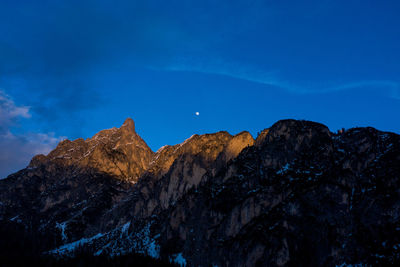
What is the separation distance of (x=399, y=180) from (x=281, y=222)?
216 ft

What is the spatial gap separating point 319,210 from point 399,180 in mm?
44736

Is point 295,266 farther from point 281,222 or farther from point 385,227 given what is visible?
point 385,227

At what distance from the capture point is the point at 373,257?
172 meters

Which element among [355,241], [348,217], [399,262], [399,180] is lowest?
[399,262]

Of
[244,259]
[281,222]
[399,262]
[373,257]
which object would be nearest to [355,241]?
[373,257]

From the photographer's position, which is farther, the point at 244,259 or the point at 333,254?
the point at 244,259

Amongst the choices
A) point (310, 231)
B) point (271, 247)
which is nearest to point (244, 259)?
point (271, 247)

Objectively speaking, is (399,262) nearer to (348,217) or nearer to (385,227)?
(385,227)

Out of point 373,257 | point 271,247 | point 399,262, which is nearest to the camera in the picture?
point 399,262

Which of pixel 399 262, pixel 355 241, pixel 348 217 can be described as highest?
pixel 348 217

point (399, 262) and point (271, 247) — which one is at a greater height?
point (271, 247)

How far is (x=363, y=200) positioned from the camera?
199m

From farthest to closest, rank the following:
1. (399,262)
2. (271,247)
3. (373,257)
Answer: (271,247), (373,257), (399,262)

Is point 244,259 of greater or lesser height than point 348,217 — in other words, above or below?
below
